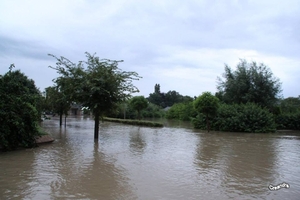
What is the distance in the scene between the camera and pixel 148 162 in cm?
916

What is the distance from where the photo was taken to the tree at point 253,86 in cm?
2981

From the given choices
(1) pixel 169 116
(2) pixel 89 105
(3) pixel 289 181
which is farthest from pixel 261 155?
(1) pixel 169 116

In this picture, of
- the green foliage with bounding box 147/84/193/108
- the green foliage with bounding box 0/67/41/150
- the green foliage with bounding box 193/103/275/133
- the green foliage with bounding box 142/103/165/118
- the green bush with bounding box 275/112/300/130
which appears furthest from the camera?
the green foliage with bounding box 147/84/193/108

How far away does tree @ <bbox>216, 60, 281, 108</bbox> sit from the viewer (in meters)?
29.8

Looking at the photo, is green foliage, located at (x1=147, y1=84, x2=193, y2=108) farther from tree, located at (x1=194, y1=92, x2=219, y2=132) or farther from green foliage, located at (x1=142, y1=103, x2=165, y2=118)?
tree, located at (x1=194, y1=92, x2=219, y2=132)

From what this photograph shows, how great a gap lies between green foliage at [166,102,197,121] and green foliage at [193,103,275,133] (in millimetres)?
15206

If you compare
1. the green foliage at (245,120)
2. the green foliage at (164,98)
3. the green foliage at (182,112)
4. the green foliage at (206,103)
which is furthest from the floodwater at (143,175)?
the green foliage at (164,98)

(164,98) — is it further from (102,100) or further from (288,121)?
(102,100)

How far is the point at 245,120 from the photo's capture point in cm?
2414

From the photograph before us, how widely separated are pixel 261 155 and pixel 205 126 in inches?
585

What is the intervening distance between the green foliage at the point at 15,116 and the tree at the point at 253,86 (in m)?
24.6

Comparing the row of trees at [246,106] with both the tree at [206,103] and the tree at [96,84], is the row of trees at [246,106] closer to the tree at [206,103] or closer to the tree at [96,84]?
the tree at [206,103]

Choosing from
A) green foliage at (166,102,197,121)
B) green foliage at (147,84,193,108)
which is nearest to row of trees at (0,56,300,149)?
green foliage at (166,102,197,121)

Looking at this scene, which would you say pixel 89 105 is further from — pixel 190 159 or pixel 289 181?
pixel 289 181
